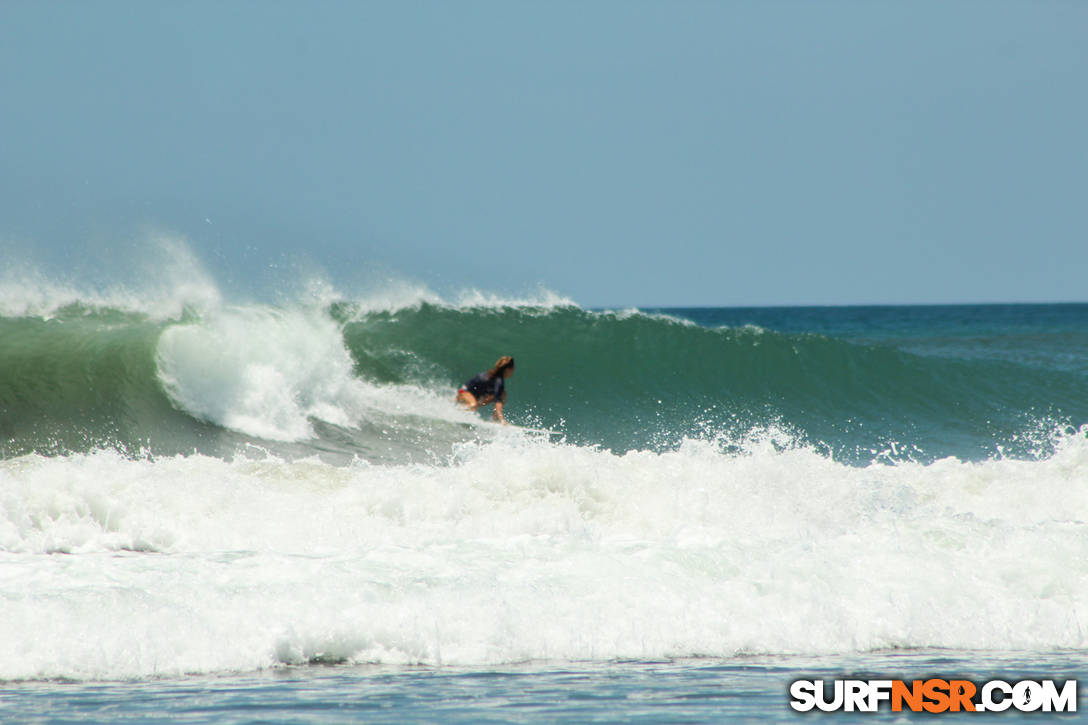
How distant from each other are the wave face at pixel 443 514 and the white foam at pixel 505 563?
0.06 feet

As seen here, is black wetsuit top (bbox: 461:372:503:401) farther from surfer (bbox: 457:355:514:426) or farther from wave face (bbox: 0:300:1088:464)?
wave face (bbox: 0:300:1088:464)

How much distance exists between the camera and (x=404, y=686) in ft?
16.8

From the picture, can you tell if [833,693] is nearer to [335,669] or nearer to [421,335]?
[335,669]

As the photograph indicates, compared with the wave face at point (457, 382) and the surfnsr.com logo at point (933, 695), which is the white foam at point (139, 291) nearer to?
the wave face at point (457, 382)

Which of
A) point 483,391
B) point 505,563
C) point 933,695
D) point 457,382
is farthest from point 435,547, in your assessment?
point 457,382

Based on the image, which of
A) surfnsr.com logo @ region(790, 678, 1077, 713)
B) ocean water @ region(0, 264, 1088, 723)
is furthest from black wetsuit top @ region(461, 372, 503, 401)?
surfnsr.com logo @ region(790, 678, 1077, 713)

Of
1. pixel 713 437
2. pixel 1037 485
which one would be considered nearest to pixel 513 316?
pixel 713 437

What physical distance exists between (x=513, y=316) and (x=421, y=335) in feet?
7.01

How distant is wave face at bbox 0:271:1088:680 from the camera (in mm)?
5812

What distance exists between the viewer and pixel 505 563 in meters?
6.81

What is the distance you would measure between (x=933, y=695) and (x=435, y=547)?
3251mm

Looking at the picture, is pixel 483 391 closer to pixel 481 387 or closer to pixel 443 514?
pixel 481 387

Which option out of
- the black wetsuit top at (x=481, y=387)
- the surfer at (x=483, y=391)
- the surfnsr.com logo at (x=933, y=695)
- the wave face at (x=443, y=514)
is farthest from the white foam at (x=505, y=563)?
the black wetsuit top at (x=481, y=387)

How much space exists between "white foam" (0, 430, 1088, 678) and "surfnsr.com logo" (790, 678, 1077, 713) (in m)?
0.84
